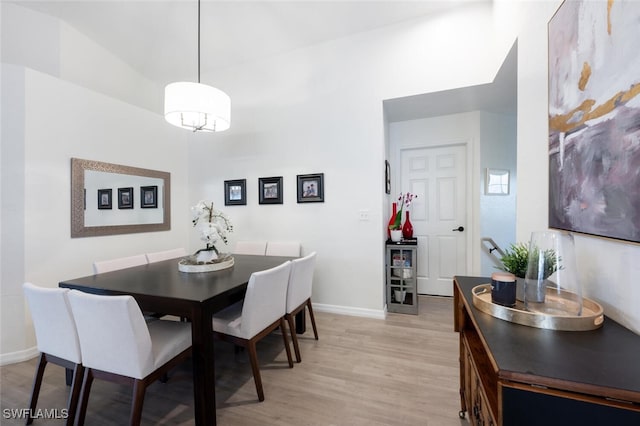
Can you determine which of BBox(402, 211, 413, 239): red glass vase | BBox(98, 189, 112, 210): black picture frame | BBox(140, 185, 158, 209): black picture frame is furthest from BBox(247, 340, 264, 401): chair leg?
BBox(140, 185, 158, 209): black picture frame

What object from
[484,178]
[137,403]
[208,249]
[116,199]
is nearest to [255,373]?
[137,403]

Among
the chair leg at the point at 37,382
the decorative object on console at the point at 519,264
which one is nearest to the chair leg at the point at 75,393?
the chair leg at the point at 37,382

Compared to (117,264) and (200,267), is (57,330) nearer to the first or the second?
(200,267)

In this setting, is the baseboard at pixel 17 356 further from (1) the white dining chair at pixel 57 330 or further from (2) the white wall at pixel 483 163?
(2) the white wall at pixel 483 163

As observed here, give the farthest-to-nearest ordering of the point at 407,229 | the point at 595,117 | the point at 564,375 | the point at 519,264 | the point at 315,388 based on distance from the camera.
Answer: the point at 407,229
the point at 315,388
the point at 519,264
the point at 595,117
the point at 564,375

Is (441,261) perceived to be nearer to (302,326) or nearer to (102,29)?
(302,326)

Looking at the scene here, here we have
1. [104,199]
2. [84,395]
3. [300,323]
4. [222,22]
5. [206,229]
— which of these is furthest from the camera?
[222,22]

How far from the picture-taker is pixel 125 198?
10.2ft

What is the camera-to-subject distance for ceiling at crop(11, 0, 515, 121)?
2674 millimetres

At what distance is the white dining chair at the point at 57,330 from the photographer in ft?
4.32

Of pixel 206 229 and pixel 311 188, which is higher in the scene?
pixel 311 188

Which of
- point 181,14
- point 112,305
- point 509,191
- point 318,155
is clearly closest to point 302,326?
point 112,305

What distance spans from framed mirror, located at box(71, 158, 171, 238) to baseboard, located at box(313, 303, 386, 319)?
241 centimetres

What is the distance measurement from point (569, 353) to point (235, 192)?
137 inches
